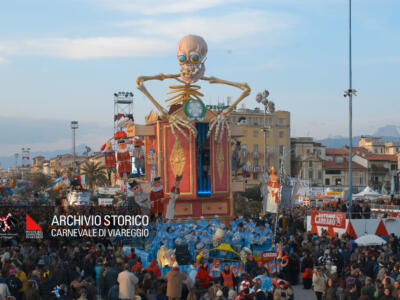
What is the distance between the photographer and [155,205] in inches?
1105

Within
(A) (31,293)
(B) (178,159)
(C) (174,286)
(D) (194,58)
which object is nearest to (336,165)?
(B) (178,159)

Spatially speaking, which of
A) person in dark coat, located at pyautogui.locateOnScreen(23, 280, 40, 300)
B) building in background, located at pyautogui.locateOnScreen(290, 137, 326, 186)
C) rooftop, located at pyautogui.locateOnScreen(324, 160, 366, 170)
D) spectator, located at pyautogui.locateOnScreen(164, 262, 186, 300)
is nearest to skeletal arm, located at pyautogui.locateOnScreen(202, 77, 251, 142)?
spectator, located at pyautogui.locateOnScreen(164, 262, 186, 300)

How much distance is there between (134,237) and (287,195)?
809 centimetres

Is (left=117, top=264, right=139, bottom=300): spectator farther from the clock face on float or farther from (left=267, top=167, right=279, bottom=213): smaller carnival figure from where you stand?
the clock face on float

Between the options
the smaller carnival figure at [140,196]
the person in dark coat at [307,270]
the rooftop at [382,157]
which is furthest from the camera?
the rooftop at [382,157]

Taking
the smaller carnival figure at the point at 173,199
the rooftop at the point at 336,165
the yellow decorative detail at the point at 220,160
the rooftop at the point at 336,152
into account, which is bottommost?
the smaller carnival figure at the point at 173,199

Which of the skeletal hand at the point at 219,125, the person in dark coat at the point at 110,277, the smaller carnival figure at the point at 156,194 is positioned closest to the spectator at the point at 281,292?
the person in dark coat at the point at 110,277

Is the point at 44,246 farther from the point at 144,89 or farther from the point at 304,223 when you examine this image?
the point at 304,223

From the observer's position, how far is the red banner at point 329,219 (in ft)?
82.8

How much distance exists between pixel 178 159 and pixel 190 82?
157 inches

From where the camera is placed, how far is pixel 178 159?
29.5 meters

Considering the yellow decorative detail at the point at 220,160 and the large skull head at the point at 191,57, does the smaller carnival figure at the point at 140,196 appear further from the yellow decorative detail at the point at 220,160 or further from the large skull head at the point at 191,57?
the large skull head at the point at 191,57

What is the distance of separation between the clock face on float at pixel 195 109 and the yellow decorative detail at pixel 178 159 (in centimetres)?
147

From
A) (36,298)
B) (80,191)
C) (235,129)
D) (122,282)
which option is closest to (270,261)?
(122,282)
